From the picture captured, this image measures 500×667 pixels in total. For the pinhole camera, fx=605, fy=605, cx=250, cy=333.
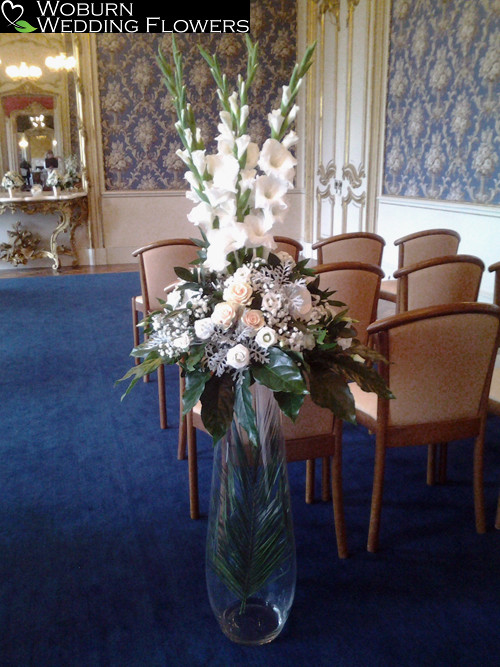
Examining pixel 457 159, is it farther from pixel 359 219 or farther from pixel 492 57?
pixel 359 219

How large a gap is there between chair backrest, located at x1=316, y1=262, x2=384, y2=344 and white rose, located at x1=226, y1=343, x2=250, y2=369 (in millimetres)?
1285

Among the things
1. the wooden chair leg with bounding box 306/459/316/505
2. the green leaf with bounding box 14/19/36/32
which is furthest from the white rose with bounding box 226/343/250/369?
the green leaf with bounding box 14/19/36/32

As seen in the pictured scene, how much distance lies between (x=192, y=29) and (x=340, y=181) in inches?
102

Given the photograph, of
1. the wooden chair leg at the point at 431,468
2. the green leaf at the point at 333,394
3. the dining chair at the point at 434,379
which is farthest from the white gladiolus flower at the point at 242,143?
the wooden chair leg at the point at 431,468

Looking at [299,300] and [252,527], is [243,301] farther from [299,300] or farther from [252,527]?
[252,527]

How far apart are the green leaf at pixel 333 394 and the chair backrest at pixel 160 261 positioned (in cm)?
190

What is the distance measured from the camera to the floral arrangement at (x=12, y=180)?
274 inches

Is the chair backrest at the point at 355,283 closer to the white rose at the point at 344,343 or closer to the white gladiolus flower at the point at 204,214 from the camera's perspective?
the white rose at the point at 344,343

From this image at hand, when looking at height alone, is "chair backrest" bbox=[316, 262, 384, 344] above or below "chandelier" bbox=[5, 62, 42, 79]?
below

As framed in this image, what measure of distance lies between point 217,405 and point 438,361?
89 centimetres

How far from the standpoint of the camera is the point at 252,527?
150 centimetres

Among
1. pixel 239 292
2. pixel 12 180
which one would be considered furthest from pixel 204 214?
pixel 12 180

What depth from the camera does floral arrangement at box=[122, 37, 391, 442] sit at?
48.4 inches

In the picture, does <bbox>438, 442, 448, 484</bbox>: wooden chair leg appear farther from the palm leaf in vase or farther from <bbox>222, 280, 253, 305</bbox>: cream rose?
<bbox>222, 280, 253, 305</bbox>: cream rose
